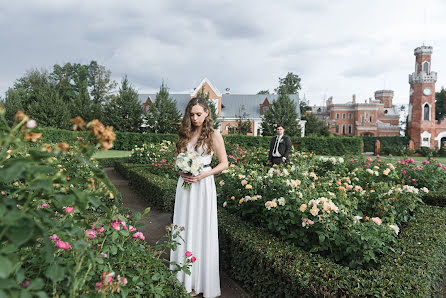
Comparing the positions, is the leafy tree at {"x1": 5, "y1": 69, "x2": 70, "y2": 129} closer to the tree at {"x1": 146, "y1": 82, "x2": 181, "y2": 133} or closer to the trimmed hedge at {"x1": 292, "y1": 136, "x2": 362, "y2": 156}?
the tree at {"x1": 146, "y1": 82, "x2": 181, "y2": 133}

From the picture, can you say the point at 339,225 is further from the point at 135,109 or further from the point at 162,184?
the point at 135,109

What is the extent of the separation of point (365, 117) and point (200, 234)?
5857 centimetres

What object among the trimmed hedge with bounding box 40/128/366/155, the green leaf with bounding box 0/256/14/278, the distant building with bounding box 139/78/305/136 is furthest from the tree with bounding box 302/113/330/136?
the green leaf with bounding box 0/256/14/278

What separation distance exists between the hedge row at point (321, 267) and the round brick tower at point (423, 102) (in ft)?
130

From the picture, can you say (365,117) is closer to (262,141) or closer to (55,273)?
(262,141)

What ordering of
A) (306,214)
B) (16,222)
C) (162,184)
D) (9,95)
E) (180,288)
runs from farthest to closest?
(9,95) → (162,184) → (306,214) → (180,288) → (16,222)

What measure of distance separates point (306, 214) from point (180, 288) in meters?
1.65

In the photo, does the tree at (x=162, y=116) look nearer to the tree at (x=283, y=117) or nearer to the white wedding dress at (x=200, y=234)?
the tree at (x=283, y=117)

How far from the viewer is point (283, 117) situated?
94.4 feet

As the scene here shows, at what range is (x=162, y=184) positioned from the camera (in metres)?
6.04

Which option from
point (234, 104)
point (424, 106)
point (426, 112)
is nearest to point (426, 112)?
point (426, 112)

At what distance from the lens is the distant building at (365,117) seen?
5272 cm

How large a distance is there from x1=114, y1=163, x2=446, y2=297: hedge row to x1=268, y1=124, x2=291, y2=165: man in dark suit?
3.26m

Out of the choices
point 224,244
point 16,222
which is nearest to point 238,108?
point 224,244
